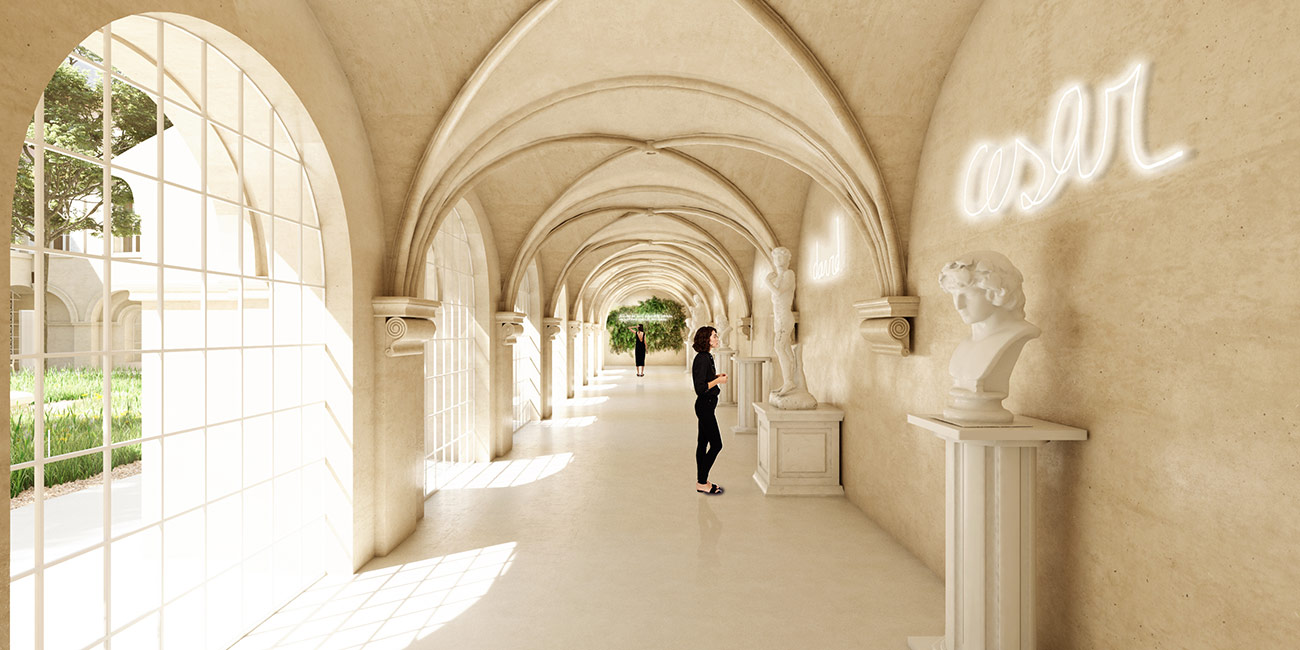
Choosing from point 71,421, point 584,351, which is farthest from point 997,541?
point 584,351

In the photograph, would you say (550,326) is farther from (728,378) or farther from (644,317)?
(644,317)

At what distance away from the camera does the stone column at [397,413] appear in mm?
4309

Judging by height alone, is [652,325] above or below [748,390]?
above

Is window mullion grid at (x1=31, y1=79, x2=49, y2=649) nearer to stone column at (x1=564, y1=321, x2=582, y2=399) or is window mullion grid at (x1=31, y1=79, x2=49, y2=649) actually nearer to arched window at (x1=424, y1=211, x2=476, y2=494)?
arched window at (x1=424, y1=211, x2=476, y2=494)

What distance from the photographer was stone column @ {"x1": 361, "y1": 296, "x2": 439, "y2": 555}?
170 inches

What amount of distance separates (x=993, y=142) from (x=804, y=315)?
4.31 meters

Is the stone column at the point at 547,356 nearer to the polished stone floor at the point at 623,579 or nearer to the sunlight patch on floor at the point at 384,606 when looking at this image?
the polished stone floor at the point at 623,579

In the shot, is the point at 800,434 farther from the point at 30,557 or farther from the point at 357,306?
the point at 30,557

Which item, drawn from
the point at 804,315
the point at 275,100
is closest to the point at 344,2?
the point at 275,100

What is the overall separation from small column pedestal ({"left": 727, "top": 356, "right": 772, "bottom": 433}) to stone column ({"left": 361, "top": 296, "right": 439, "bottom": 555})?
598cm

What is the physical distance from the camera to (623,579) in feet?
12.7

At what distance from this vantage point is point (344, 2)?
11.9 ft

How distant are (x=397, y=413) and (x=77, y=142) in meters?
4.46

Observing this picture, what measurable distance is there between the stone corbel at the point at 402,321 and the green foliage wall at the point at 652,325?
24.2m
